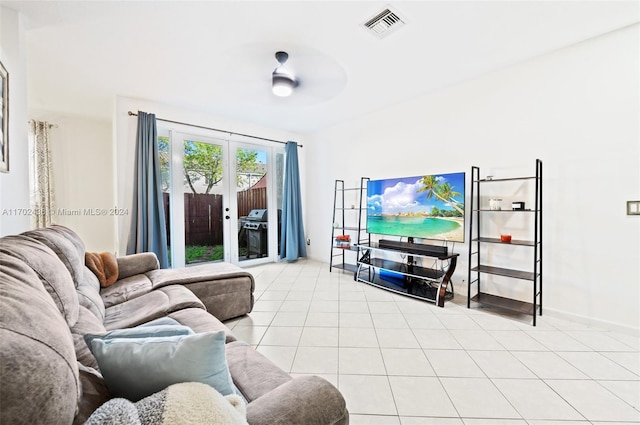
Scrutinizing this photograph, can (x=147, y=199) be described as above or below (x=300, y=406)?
above

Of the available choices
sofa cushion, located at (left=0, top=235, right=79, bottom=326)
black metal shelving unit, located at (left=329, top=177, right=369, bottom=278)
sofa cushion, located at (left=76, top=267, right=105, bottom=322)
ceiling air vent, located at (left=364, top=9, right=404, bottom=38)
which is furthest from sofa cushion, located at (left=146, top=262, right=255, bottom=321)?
ceiling air vent, located at (left=364, top=9, right=404, bottom=38)

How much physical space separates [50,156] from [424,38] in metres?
5.27

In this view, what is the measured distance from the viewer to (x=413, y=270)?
128 inches

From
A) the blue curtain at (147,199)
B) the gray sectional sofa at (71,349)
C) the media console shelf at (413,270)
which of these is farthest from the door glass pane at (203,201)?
the media console shelf at (413,270)

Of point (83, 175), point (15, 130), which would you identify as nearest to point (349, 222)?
point (15, 130)

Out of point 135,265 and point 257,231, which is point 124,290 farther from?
point 257,231

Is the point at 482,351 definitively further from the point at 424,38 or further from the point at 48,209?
the point at 48,209

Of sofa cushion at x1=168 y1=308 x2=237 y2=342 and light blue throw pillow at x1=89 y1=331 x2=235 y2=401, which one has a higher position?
light blue throw pillow at x1=89 y1=331 x2=235 y2=401

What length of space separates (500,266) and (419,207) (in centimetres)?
104

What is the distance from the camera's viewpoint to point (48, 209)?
3893 millimetres

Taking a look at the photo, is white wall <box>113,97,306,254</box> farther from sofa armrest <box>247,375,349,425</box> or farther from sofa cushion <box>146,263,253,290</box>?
sofa armrest <box>247,375,349,425</box>

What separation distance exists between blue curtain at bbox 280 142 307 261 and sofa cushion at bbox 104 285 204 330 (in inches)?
113

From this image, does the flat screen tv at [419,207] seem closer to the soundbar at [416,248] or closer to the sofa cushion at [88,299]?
the soundbar at [416,248]

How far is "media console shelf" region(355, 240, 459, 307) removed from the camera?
2924 millimetres
